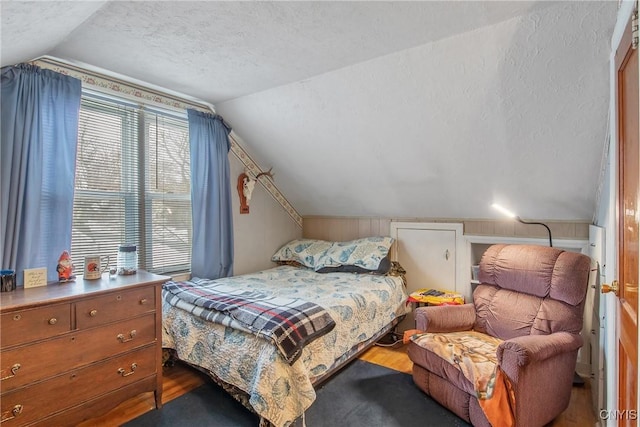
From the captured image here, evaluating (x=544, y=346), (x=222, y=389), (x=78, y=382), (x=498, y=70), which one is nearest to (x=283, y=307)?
(x=222, y=389)

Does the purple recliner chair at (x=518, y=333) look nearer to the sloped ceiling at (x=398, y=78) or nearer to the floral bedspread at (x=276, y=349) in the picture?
the floral bedspread at (x=276, y=349)

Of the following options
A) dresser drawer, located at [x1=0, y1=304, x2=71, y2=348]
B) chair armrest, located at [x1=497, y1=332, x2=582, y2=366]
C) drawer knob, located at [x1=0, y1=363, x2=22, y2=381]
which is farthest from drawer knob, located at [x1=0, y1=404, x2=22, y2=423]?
chair armrest, located at [x1=497, y1=332, x2=582, y2=366]

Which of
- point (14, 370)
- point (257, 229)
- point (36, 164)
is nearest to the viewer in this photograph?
point (14, 370)

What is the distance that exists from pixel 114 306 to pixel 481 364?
213 centimetres

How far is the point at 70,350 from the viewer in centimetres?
183

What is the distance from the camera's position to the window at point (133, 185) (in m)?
2.56

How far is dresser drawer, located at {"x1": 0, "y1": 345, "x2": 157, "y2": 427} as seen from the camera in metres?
1.64

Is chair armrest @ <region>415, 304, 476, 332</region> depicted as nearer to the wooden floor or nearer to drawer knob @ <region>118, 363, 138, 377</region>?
the wooden floor

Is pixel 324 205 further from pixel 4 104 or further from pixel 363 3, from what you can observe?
pixel 4 104

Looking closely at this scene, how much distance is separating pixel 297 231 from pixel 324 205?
611 mm

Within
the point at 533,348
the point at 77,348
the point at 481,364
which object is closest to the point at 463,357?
the point at 481,364

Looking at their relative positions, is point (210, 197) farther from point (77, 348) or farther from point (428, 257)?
point (428, 257)

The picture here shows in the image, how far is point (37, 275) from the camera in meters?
1.99

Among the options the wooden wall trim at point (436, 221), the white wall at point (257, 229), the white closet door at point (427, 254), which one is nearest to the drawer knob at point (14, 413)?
the white wall at point (257, 229)
